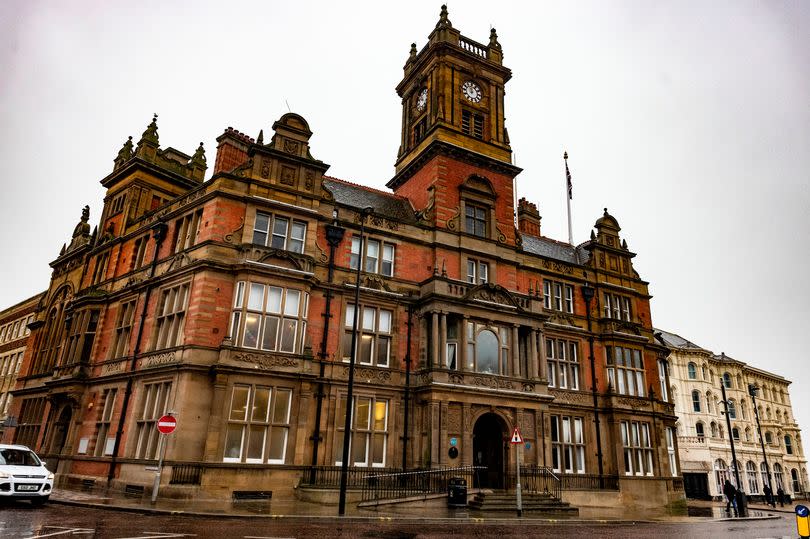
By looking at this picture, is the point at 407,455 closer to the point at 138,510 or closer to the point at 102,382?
the point at 138,510

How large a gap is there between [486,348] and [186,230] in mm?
16352

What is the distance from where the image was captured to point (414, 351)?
27734mm

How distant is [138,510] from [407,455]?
12677mm

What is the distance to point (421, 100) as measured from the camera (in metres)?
37.0

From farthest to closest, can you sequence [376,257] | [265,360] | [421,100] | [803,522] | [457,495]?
[421,100]
[376,257]
[265,360]
[457,495]
[803,522]

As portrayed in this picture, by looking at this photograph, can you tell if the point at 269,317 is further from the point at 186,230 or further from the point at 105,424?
the point at 105,424

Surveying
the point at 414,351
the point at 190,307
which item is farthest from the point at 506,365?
the point at 190,307

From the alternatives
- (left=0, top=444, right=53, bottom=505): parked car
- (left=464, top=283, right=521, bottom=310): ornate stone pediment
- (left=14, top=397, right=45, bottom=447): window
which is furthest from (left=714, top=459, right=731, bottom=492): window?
(left=0, top=444, right=53, bottom=505): parked car

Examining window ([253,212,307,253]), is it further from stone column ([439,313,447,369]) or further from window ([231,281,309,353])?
stone column ([439,313,447,369])

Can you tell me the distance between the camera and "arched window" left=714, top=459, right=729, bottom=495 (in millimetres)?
55872

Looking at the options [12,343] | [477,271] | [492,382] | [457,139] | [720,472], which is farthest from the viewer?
[720,472]

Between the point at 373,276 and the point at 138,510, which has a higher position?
the point at 373,276

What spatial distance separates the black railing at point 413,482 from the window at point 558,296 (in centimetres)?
1385

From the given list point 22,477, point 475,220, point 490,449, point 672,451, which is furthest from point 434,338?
point 672,451
